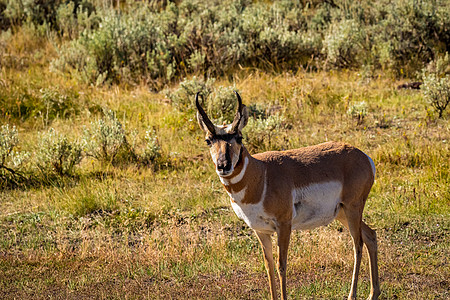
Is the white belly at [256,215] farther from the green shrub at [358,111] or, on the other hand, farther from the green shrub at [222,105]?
the green shrub at [358,111]

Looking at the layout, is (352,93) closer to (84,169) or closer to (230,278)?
(84,169)

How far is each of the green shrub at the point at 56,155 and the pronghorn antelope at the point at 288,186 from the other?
486 centimetres

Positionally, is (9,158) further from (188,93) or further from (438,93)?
(438,93)

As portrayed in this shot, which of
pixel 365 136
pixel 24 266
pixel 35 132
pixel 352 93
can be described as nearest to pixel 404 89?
pixel 352 93

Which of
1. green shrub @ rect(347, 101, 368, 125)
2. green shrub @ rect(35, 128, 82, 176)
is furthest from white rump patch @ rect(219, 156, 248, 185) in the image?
green shrub @ rect(347, 101, 368, 125)

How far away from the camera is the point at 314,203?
5.09m

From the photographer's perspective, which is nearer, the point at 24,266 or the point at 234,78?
the point at 24,266

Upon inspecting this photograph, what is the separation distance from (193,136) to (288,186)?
5633 millimetres

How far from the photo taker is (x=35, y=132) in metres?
10.8

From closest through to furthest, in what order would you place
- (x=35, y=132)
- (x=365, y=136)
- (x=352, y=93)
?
(x=365, y=136) → (x=35, y=132) → (x=352, y=93)

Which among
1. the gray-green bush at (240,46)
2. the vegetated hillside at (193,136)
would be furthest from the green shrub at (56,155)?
the gray-green bush at (240,46)

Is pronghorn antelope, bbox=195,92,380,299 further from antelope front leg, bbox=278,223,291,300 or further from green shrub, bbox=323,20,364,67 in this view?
green shrub, bbox=323,20,364,67

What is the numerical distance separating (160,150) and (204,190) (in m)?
1.81

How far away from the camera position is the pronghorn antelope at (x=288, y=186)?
471 centimetres
